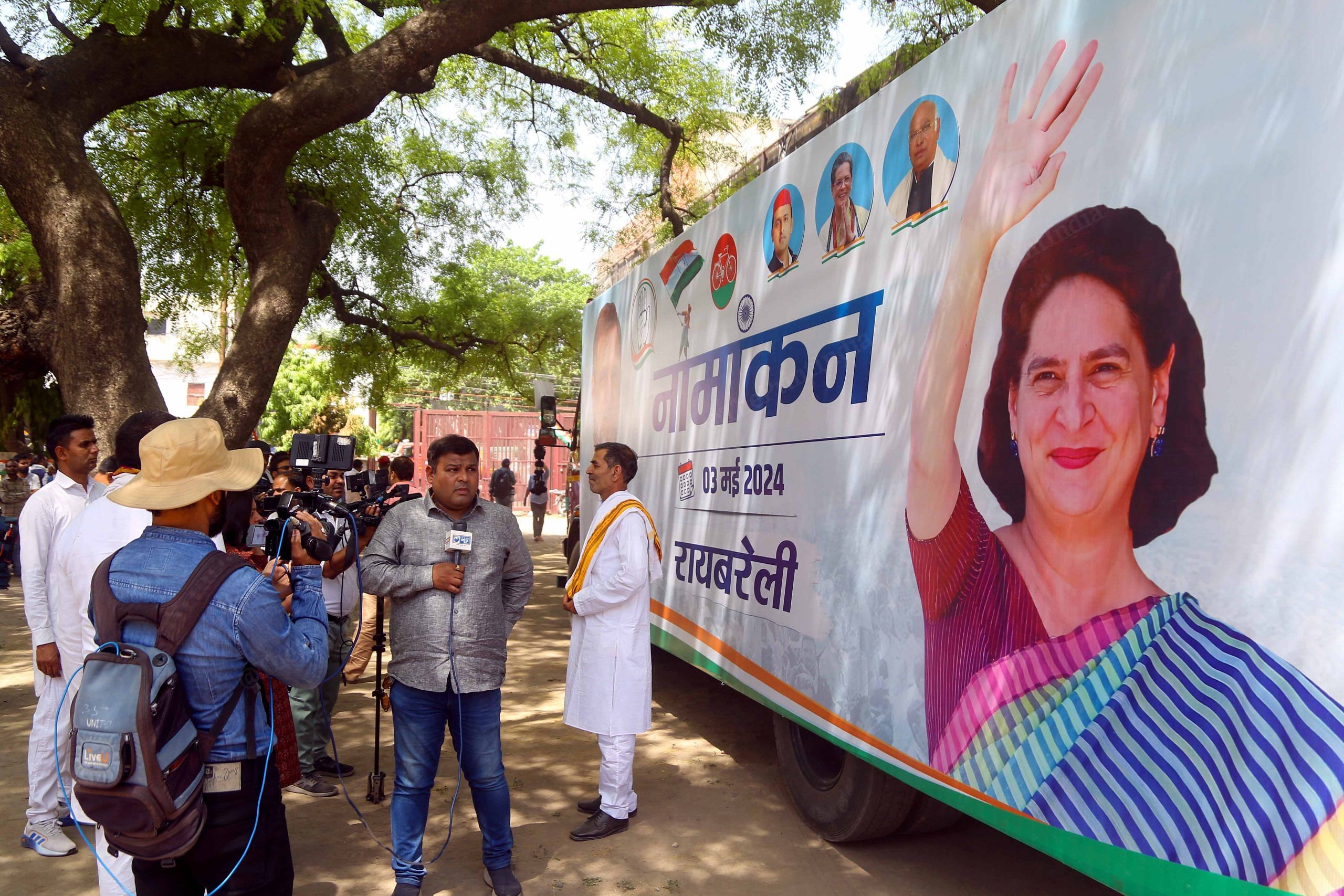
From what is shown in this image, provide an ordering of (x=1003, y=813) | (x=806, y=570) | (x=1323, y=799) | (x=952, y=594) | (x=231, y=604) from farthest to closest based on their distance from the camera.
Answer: (x=806, y=570) < (x=952, y=594) < (x=1003, y=813) < (x=231, y=604) < (x=1323, y=799)


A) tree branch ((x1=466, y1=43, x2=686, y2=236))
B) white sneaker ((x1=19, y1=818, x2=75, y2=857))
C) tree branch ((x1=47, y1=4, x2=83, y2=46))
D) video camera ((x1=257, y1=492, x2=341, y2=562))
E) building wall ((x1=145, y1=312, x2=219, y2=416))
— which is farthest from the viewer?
building wall ((x1=145, y1=312, x2=219, y2=416))

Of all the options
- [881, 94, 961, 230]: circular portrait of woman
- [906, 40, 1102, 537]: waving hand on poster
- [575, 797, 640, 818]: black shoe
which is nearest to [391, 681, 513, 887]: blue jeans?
[575, 797, 640, 818]: black shoe

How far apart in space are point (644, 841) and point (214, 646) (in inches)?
103

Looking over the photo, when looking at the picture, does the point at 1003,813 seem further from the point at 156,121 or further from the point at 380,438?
the point at 380,438

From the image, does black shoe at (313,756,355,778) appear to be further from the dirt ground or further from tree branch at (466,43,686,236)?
tree branch at (466,43,686,236)

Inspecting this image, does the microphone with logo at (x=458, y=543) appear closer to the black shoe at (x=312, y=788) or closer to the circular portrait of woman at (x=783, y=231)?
the circular portrait of woman at (x=783, y=231)

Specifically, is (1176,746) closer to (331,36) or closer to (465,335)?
(331,36)

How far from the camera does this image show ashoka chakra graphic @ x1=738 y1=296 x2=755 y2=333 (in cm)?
454

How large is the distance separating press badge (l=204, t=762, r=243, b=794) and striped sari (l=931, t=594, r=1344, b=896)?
2.04 meters

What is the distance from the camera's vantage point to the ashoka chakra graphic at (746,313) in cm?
454

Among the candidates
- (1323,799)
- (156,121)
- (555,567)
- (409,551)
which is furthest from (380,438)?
(1323,799)

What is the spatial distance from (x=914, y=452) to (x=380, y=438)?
3916 centimetres

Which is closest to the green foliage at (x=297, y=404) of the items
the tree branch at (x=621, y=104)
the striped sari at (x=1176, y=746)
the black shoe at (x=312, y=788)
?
the tree branch at (x=621, y=104)

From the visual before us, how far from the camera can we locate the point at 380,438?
40062 mm
